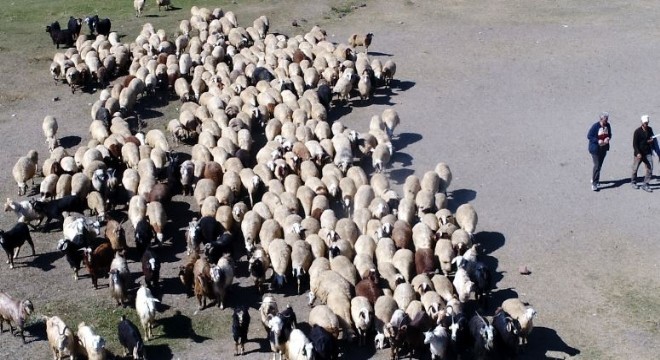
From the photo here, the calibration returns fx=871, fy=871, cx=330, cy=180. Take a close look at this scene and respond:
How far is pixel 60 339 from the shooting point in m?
14.4

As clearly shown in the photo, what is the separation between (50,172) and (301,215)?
632 centimetres

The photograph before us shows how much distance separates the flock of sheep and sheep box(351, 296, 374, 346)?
0.11ft

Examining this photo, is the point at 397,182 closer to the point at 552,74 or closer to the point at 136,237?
the point at 136,237

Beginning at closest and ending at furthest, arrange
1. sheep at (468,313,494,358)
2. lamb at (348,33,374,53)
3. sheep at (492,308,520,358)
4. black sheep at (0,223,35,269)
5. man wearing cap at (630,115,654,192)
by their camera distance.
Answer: sheep at (468,313,494,358)
sheep at (492,308,520,358)
black sheep at (0,223,35,269)
man wearing cap at (630,115,654,192)
lamb at (348,33,374,53)

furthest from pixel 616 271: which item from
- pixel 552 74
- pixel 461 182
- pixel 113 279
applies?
pixel 552 74

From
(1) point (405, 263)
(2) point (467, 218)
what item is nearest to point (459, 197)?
(2) point (467, 218)

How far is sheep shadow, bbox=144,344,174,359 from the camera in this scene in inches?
587

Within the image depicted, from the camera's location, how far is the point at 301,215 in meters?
19.2

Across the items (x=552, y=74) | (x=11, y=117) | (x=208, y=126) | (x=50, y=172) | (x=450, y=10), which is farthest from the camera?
(x=450, y=10)

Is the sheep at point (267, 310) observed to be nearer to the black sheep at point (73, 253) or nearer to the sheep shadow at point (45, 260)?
the black sheep at point (73, 253)

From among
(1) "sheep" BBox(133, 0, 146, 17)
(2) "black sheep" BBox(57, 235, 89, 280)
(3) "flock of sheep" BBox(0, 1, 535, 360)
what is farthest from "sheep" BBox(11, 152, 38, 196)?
(1) "sheep" BBox(133, 0, 146, 17)

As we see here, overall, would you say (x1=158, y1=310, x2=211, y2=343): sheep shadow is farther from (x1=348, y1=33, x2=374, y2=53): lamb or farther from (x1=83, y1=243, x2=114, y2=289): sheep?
(x1=348, y1=33, x2=374, y2=53): lamb

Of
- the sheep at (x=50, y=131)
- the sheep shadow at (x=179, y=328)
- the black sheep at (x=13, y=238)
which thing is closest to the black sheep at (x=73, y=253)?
the black sheep at (x=13, y=238)

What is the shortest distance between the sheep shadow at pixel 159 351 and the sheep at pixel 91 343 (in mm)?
819
